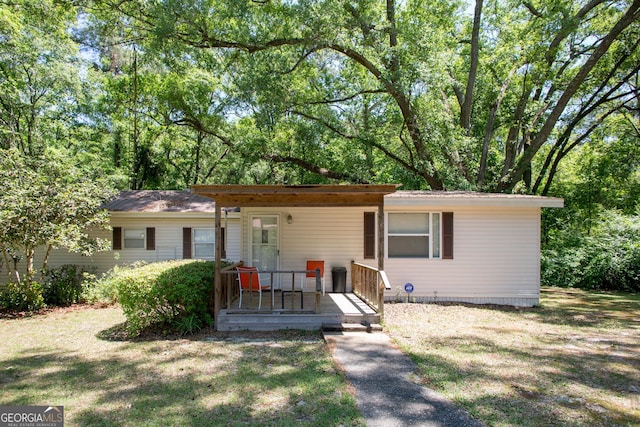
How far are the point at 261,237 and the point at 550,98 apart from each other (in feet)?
47.9

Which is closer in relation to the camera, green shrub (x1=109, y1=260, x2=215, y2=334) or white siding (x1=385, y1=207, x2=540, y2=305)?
green shrub (x1=109, y1=260, x2=215, y2=334)

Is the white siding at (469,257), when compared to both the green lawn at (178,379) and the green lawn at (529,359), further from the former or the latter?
the green lawn at (178,379)

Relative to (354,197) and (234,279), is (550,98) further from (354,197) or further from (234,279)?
(234,279)

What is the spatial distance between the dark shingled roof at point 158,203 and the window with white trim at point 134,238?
27.2 inches

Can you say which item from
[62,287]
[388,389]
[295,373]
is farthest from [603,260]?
[62,287]

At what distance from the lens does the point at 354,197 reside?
8000 mm

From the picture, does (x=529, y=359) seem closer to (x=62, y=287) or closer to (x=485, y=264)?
(x=485, y=264)

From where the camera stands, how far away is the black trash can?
10312 mm

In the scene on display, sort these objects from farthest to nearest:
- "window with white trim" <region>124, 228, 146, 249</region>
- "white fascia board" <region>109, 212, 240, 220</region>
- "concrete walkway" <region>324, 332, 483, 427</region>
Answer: "window with white trim" <region>124, 228, 146, 249</region> < "white fascia board" <region>109, 212, 240, 220</region> < "concrete walkway" <region>324, 332, 483, 427</region>

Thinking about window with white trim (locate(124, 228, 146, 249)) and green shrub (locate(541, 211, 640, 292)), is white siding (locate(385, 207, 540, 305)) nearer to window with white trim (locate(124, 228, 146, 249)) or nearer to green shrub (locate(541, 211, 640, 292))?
green shrub (locate(541, 211, 640, 292))

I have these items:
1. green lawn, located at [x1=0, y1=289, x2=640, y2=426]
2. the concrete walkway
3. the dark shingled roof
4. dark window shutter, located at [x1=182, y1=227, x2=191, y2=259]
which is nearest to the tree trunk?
green lawn, located at [x1=0, y1=289, x2=640, y2=426]

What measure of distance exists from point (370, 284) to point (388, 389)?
13.2ft

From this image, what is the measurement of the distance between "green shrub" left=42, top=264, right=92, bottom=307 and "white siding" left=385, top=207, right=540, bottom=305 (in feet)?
27.2

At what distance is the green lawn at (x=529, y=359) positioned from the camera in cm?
418
